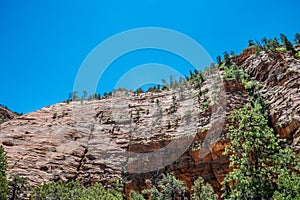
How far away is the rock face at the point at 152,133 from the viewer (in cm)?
3481

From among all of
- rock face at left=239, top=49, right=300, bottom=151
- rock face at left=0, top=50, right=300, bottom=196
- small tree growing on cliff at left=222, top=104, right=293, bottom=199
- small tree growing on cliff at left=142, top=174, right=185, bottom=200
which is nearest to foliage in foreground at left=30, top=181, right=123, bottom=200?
small tree growing on cliff at left=142, top=174, right=185, bottom=200

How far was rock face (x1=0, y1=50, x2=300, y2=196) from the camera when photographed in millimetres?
34812

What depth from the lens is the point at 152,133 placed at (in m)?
41.9

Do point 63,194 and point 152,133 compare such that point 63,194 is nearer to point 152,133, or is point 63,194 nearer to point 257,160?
point 152,133

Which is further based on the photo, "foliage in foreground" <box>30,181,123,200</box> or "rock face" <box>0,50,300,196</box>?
"rock face" <box>0,50,300,196</box>

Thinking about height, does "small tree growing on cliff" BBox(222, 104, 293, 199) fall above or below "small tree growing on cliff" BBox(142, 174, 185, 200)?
below

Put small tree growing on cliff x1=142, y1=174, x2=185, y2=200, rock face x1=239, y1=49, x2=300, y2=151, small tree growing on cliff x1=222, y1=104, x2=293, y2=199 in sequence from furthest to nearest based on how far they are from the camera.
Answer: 1. small tree growing on cliff x1=142, y1=174, x2=185, y2=200
2. rock face x1=239, y1=49, x2=300, y2=151
3. small tree growing on cliff x1=222, y1=104, x2=293, y2=199

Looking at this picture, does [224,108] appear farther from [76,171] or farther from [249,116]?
[249,116]

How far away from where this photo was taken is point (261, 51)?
4616 centimetres

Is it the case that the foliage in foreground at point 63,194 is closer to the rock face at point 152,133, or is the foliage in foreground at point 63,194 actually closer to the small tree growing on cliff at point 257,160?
the rock face at point 152,133

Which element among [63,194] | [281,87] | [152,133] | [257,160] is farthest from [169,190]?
[257,160]

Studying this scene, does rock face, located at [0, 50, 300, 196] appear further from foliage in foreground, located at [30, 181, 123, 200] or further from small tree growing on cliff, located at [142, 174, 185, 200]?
foliage in foreground, located at [30, 181, 123, 200]

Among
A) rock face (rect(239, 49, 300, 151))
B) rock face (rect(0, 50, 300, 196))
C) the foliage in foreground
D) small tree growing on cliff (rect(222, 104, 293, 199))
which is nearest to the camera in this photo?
small tree growing on cliff (rect(222, 104, 293, 199))

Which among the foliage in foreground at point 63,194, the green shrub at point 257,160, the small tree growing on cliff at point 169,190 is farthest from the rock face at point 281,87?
the foliage in foreground at point 63,194
